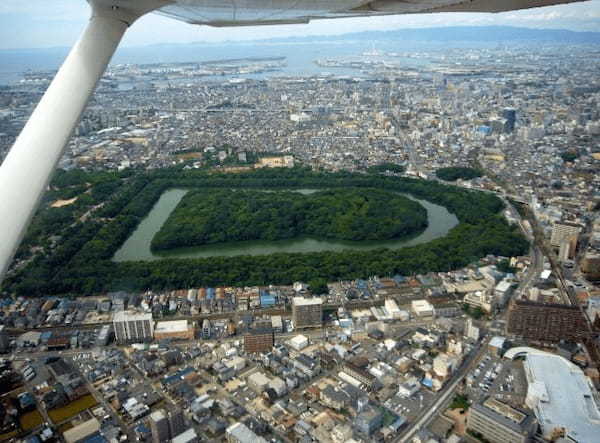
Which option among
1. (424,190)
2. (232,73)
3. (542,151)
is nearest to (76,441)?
(424,190)

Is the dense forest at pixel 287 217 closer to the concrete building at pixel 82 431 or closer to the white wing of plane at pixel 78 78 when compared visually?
the concrete building at pixel 82 431

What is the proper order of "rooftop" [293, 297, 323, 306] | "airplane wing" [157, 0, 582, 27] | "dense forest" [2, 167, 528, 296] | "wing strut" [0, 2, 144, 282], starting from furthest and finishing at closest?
1. "dense forest" [2, 167, 528, 296]
2. "rooftop" [293, 297, 323, 306]
3. "airplane wing" [157, 0, 582, 27]
4. "wing strut" [0, 2, 144, 282]

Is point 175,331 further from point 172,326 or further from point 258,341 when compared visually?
point 258,341

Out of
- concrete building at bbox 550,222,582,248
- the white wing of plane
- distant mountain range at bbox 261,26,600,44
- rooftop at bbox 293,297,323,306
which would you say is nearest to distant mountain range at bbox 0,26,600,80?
distant mountain range at bbox 261,26,600,44

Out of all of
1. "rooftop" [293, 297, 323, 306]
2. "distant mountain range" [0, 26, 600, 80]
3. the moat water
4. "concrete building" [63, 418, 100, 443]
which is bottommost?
the moat water

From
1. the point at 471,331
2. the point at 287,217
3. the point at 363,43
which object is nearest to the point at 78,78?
the point at 471,331

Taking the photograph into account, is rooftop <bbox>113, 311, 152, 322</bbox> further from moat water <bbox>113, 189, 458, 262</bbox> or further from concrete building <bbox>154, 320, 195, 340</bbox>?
moat water <bbox>113, 189, 458, 262</bbox>

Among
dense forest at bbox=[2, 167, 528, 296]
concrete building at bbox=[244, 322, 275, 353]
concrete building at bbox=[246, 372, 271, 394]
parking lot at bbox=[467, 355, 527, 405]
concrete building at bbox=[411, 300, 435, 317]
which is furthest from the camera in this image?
dense forest at bbox=[2, 167, 528, 296]

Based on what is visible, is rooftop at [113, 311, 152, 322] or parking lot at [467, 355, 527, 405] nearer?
parking lot at [467, 355, 527, 405]

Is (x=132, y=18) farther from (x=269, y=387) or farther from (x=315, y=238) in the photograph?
(x=315, y=238)

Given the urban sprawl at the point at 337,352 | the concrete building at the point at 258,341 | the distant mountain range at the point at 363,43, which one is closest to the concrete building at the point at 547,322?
the urban sprawl at the point at 337,352
